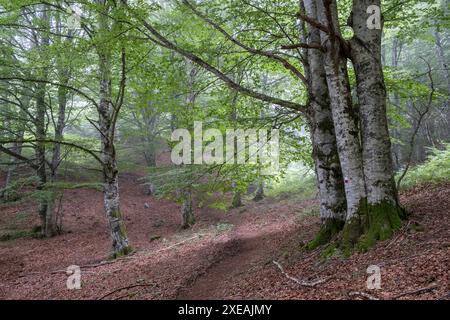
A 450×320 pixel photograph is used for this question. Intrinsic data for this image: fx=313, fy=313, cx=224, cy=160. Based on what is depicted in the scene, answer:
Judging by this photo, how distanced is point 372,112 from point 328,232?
274 centimetres

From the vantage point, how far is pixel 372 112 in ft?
19.3

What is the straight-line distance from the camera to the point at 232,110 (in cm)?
888

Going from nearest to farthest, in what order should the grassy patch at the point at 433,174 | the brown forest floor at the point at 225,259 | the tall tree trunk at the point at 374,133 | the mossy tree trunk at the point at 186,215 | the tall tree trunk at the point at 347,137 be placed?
1. the brown forest floor at the point at 225,259
2. the tall tree trunk at the point at 374,133
3. the tall tree trunk at the point at 347,137
4. the grassy patch at the point at 433,174
5. the mossy tree trunk at the point at 186,215

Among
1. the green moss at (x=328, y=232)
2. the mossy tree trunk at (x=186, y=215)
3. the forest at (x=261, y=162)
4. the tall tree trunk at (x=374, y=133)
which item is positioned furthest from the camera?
the mossy tree trunk at (x=186, y=215)

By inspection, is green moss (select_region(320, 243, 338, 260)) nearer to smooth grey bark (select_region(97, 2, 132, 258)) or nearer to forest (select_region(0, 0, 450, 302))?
forest (select_region(0, 0, 450, 302))

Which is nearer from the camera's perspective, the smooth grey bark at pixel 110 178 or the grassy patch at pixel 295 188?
the smooth grey bark at pixel 110 178

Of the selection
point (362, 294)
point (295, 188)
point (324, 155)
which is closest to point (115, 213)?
point (324, 155)

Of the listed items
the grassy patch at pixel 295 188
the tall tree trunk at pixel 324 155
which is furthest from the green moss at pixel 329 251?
the grassy patch at pixel 295 188

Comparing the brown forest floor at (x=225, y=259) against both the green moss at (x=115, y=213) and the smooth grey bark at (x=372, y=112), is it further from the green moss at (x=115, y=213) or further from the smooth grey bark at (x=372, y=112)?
the green moss at (x=115, y=213)

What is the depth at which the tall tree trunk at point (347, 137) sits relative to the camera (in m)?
5.99

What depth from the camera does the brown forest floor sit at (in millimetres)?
4559

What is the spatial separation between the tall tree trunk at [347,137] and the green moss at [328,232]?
2.40 ft

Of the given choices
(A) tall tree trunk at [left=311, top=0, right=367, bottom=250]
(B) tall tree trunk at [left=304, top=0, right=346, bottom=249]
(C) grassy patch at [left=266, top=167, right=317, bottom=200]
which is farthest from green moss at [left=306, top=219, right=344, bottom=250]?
(C) grassy patch at [left=266, top=167, right=317, bottom=200]
